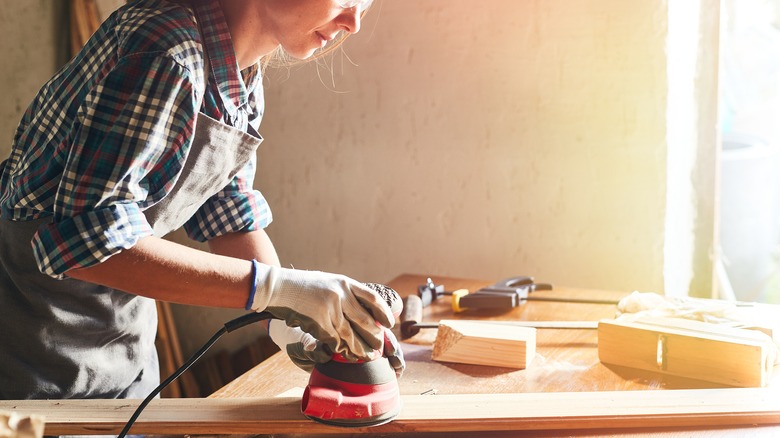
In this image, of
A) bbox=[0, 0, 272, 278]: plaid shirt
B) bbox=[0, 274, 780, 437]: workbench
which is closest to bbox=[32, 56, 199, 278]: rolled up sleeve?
bbox=[0, 0, 272, 278]: plaid shirt

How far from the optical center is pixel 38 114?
1.36 m

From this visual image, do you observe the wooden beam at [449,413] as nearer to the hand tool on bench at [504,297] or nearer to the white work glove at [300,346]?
the white work glove at [300,346]

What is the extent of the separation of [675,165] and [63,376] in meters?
1.79

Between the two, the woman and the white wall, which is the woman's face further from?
the white wall

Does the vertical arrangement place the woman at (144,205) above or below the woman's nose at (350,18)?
below

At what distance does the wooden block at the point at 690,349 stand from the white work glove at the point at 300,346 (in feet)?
2.05

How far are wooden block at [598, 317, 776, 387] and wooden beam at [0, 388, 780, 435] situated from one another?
0.29ft

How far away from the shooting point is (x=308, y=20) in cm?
133

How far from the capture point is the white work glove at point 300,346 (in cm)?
130

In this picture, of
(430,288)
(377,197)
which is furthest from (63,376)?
(377,197)

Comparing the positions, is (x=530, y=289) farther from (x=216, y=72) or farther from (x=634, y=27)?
(x=216, y=72)

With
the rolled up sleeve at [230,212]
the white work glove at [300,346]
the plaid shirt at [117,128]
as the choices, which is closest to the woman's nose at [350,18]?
the plaid shirt at [117,128]

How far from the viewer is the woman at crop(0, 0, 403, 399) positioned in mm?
1150

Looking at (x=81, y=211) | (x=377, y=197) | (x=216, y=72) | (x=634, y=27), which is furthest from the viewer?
(x=377, y=197)
